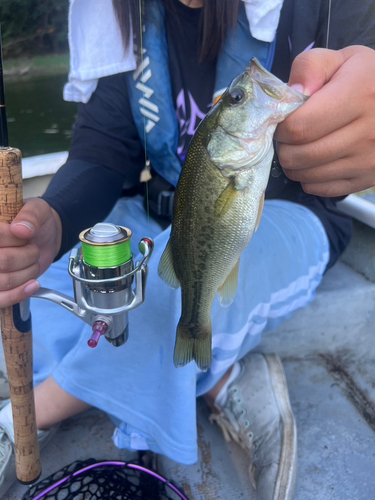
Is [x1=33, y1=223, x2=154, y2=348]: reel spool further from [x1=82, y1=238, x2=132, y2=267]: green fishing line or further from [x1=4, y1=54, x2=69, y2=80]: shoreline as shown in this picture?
[x1=4, y1=54, x2=69, y2=80]: shoreline

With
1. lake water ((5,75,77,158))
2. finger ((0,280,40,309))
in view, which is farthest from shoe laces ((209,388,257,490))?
lake water ((5,75,77,158))

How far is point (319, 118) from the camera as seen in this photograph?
0.69 m

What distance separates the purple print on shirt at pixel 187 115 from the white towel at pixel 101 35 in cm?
19

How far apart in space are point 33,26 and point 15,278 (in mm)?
852

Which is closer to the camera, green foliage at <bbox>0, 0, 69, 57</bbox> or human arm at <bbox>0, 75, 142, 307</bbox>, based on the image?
human arm at <bbox>0, 75, 142, 307</bbox>

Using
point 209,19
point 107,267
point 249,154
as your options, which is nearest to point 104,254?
point 107,267

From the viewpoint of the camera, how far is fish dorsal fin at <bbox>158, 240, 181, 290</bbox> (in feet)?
2.92

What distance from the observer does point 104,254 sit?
847mm

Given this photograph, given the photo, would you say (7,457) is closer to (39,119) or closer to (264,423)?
(264,423)

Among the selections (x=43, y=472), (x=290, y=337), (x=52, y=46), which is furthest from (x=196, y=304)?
(x=52, y=46)

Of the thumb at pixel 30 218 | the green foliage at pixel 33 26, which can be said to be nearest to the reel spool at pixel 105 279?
the thumb at pixel 30 218

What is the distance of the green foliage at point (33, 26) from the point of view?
4.12 feet

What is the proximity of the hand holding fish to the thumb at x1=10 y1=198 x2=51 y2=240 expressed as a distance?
0.54 meters

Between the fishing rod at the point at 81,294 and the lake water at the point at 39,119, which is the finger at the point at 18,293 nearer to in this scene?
the fishing rod at the point at 81,294
